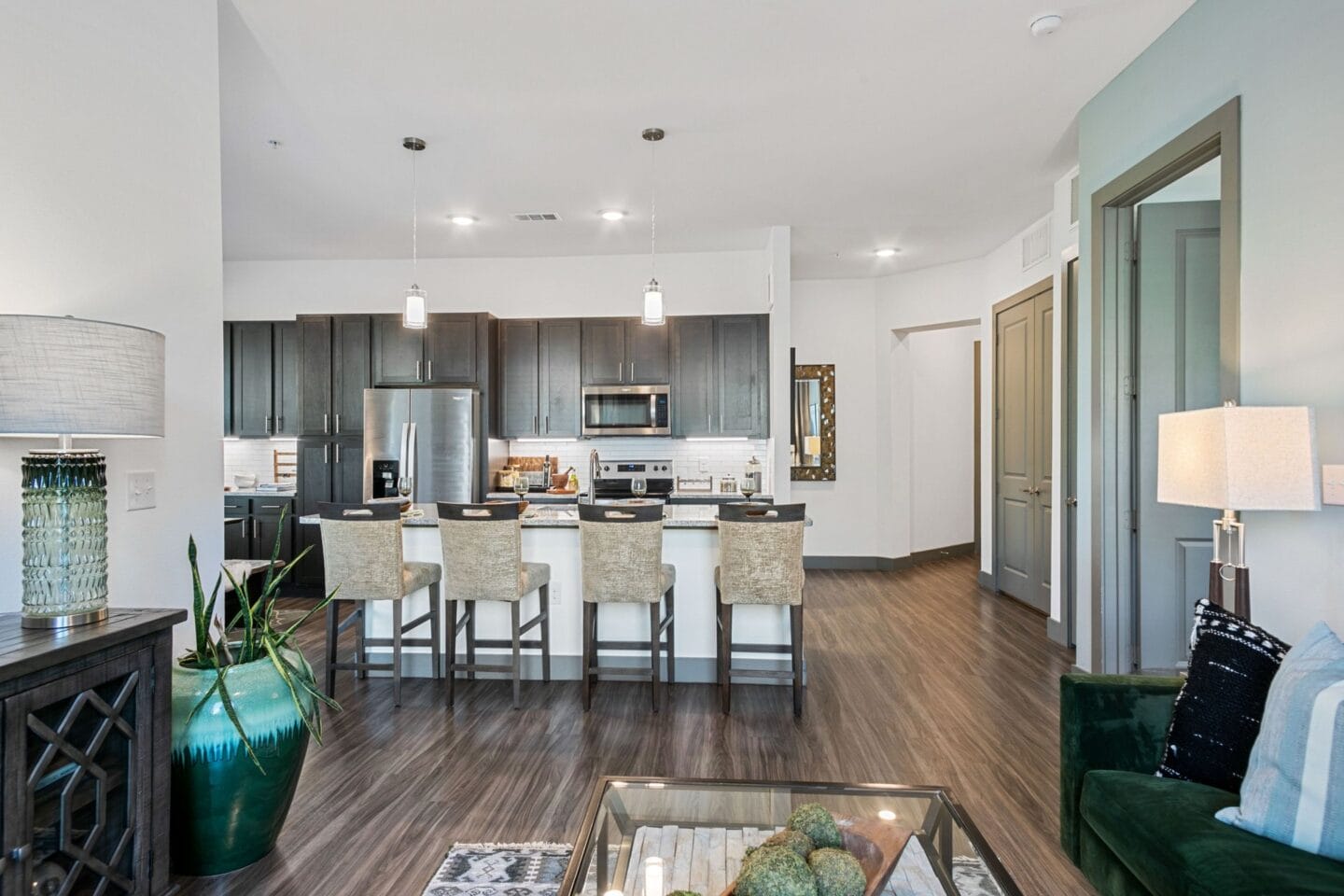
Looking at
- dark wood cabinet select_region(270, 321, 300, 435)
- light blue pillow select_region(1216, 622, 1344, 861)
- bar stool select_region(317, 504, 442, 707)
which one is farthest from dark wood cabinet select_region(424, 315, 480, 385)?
light blue pillow select_region(1216, 622, 1344, 861)

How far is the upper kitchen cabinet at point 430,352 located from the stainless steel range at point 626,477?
1396 mm

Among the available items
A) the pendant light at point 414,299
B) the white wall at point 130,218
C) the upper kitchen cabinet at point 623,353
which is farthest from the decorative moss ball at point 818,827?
the upper kitchen cabinet at point 623,353

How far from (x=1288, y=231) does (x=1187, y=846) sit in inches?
79.3

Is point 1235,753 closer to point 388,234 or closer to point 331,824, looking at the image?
point 331,824

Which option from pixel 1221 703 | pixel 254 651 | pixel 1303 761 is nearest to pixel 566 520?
pixel 254 651

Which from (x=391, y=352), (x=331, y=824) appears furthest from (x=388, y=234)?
(x=331, y=824)

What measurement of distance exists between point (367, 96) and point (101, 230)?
5.71 feet

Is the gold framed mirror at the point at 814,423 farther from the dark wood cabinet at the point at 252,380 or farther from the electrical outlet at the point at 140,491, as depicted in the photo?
the electrical outlet at the point at 140,491

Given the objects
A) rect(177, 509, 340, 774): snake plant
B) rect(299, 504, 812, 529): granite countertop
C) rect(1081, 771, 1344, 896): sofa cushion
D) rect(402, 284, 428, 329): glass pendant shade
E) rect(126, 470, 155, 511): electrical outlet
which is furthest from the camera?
rect(402, 284, 428, 329): glass pendant shade

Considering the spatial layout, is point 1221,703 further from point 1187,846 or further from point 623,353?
point 623,353

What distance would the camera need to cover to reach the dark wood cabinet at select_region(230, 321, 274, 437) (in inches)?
248

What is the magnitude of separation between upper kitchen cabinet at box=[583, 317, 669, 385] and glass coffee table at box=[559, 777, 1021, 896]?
15.3 feet

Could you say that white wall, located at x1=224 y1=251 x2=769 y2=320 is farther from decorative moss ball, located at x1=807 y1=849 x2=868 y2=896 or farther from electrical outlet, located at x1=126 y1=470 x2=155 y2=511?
decorative moss ball, located at x1=807 y1=849 x2=868 y2=896

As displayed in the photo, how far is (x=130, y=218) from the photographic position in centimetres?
226
